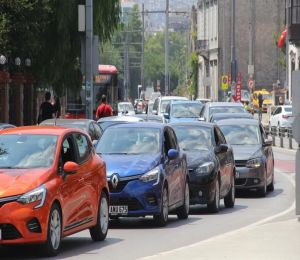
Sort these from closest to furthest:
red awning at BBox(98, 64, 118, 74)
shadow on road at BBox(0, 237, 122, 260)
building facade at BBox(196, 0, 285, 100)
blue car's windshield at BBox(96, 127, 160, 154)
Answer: shadow on road at BBox(0, 237, 122, 260) → blue car's windshield at BBox(96, 127, 160, 154) → red awning at BBox(98, 64, 118, 74) → building facade at BBox(196, 0, 285, 100)

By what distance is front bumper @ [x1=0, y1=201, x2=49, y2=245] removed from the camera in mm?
14242

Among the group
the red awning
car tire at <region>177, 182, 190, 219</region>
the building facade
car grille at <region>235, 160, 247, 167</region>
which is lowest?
car tire at <region>177, 182, 190, 219</region>

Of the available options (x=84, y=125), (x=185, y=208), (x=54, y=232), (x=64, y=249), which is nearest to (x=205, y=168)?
(x=185, y=208)

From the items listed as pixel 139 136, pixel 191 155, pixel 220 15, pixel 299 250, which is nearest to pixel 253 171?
pixel 191 155

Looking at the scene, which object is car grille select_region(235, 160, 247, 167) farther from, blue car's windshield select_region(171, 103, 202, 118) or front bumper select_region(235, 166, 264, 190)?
blue car's windshield select_region(171, 103, 202, 118)

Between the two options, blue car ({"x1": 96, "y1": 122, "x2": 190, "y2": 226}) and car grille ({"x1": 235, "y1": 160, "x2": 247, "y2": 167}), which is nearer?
blue car ({"x1": 96, "y1": 122, "x2": 190, "y2": 226})

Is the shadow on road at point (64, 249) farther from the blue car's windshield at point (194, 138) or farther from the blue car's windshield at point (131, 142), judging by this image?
the blue car's windshield at point (194, 138)

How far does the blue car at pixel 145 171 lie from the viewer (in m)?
19.0

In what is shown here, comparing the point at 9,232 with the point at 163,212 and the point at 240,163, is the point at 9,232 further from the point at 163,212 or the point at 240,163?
the point at 240,163

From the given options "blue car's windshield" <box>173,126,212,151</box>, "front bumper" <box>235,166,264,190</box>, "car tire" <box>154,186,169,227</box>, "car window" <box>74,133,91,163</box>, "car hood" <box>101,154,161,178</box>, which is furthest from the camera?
"front bumper" <box>235,166,264,190</box>

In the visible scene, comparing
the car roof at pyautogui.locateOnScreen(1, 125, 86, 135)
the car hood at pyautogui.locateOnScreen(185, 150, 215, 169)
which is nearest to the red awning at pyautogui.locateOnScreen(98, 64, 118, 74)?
the car hood at pyautogui.locateOnScreen(185, 150, 215, 169)

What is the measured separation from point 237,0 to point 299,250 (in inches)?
4123

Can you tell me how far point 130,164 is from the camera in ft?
63.2

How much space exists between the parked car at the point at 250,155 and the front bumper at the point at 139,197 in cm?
790
